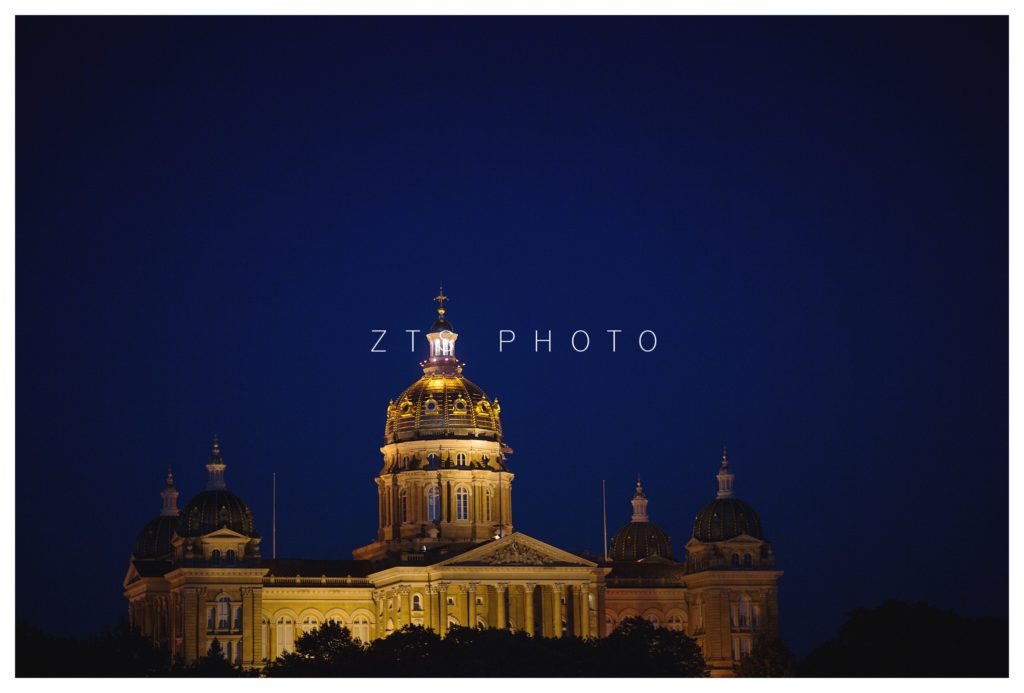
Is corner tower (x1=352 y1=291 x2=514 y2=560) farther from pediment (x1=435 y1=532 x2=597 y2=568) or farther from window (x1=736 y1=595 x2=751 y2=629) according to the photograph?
window (x1=736 y1=595 x2=751 y2=629)

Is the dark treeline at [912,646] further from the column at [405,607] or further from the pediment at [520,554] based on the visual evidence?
the column at [405,607]

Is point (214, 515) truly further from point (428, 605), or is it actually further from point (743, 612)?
point (743, 612)

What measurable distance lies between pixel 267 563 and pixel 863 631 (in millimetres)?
51332

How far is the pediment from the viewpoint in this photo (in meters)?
188

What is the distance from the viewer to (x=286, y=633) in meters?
189

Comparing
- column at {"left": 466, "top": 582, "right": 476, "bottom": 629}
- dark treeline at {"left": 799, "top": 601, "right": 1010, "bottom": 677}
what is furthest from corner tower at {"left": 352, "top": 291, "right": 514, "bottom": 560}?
dark treeline at {"left": 799, "top": 601, "right": 1010, "bottom": 677}

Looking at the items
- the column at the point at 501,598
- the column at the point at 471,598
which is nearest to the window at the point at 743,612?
the column at the point at 501,598

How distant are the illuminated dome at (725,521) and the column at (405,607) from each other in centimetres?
2036

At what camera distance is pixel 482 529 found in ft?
646

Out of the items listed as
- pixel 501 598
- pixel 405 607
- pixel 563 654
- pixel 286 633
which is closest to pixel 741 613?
pixel 501 598

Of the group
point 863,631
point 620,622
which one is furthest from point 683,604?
point 863,631

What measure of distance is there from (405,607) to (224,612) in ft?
37.5

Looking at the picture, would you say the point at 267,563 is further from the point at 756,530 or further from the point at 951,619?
the point at 951,619

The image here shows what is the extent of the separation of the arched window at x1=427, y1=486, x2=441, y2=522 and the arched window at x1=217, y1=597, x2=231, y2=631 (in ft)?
56.7
